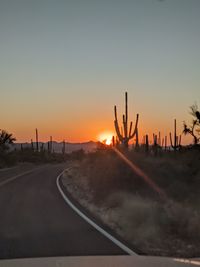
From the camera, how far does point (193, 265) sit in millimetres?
6191

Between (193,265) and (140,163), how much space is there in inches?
966

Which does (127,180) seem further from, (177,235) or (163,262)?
(163,262)

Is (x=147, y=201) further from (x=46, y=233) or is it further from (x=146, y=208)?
(x=46, y=233)

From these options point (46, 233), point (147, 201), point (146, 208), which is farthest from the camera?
point (147, 201)

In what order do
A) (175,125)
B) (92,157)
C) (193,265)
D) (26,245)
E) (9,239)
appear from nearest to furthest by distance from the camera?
(193,265) < (26,245) < (9,239) < (92,157) < (175,125)

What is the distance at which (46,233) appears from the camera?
1270 cm

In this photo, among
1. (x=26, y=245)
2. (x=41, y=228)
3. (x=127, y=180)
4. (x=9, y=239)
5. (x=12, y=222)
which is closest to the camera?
(x=26, y=245)

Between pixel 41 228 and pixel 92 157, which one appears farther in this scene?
pixel 92 157

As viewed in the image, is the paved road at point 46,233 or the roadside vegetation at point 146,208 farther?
the roadside vegetation at point 146,208

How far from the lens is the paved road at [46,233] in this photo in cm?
1025

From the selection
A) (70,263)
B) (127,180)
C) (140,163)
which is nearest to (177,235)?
(70,263)

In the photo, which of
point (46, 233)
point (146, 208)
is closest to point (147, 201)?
point (146, 208)

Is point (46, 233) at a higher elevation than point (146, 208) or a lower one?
lower

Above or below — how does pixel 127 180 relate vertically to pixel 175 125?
below
